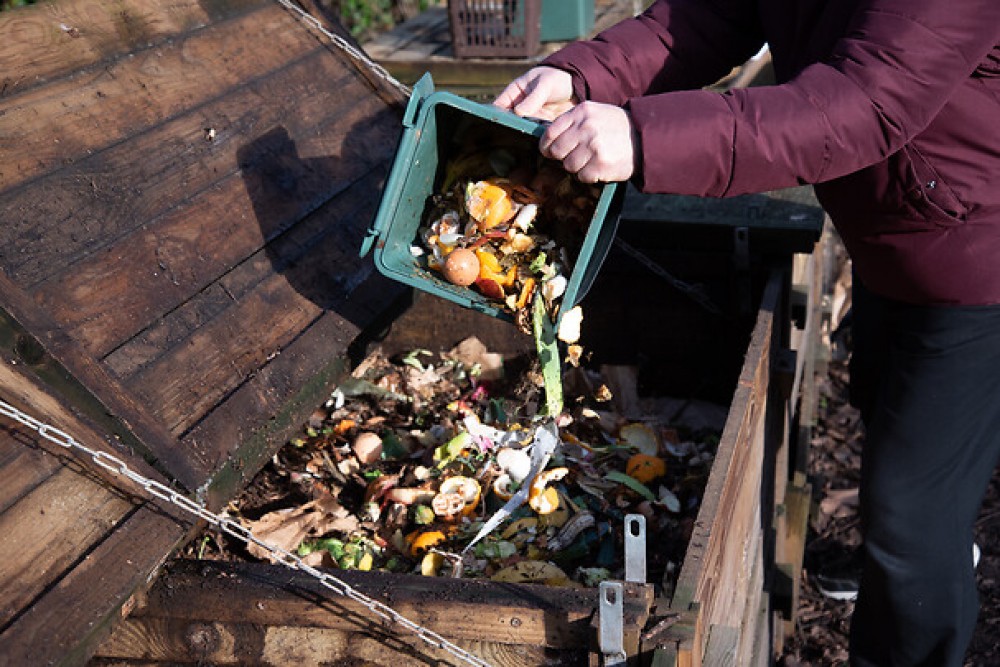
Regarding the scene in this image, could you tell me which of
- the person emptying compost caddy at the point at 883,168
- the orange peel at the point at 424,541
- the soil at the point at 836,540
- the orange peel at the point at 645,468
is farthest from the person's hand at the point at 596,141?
the soil at the point at 836,540

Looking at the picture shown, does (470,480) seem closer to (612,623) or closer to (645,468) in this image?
(645,468)

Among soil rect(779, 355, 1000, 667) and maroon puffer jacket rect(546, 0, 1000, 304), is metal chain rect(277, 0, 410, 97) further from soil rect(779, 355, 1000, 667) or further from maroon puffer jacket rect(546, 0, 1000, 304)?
soil rect(779, 355, 1000, 667)

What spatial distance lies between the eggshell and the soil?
2050 millimetres

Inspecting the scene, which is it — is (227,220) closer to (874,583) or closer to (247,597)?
(247,597)

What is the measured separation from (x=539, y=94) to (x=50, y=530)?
128 cm

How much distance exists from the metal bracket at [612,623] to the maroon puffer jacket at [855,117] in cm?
69

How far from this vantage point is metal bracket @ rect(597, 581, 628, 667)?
65.9 inches

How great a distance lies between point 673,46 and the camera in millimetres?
2502

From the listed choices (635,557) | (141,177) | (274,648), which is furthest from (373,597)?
(141,177)

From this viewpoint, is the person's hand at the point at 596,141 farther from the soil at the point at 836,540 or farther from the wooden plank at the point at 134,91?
the soil at the point at 836,540

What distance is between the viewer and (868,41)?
1.83 m

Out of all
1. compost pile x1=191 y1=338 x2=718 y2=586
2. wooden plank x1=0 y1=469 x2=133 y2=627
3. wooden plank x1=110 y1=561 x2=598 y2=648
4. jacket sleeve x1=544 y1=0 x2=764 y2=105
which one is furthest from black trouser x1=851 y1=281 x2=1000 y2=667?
wooden plank x1=0 y1=469 x2=133 y2=627

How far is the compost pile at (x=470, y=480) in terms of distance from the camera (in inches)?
99.7

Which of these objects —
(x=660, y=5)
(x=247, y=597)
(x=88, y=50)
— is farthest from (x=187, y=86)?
(x=247, y=597)
